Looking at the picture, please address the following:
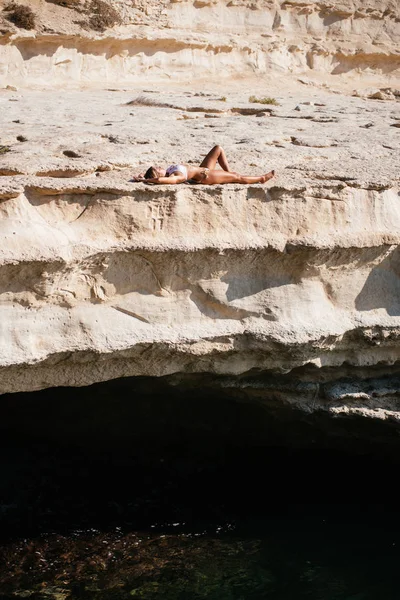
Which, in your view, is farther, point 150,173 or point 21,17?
point 21,17

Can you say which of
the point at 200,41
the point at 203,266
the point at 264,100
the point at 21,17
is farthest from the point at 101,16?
the point at 203,266

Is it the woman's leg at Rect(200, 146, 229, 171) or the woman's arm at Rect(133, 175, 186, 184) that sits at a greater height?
the woman's leg at Rect(200, 146, 229, 171)

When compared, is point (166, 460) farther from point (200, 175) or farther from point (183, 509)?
point (200, 175)

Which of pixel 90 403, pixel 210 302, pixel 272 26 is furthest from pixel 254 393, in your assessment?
pixel 272 26

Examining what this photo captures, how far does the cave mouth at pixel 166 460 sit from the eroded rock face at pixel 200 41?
168 inches

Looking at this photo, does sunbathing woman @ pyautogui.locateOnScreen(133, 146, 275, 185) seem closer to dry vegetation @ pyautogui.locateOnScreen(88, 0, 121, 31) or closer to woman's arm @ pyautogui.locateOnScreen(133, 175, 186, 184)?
woman's arm @ pyautogui.locateOnScreen(133, 175, 186, 184)

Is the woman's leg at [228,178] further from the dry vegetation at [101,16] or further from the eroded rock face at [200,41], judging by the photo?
the dry vegetation at [101,16]

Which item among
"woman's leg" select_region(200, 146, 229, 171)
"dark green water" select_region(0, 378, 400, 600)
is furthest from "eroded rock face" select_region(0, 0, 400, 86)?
"woman's leg" select_region(200, 146, 229, 171)

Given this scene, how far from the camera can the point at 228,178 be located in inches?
228

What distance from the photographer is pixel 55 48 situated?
10.2 metres

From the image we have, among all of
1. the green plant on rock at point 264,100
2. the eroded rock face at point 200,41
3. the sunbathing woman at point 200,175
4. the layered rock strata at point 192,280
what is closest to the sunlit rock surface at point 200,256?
the layered rock strata at point 192,280

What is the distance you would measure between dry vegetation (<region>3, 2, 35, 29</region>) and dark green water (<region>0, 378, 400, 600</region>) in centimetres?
456

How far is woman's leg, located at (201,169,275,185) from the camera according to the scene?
18.8 ft

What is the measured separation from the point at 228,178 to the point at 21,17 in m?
5.21
